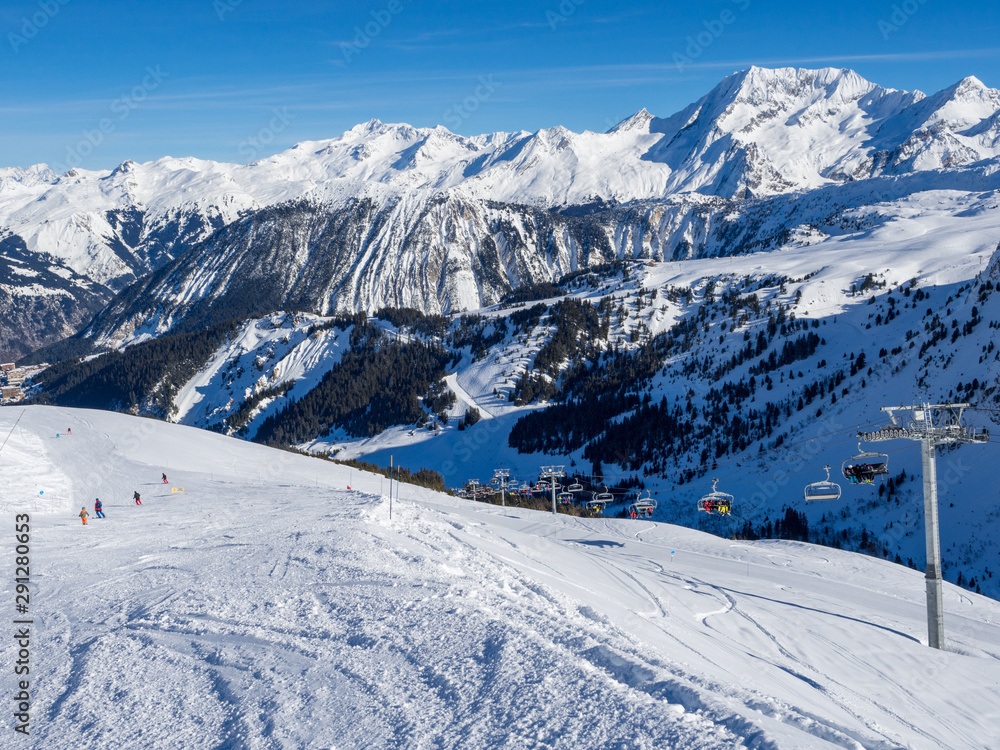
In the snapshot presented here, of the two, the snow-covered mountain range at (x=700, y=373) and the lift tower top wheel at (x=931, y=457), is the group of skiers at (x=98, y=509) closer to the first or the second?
the lift tower top wheel at (x=931, y=457)

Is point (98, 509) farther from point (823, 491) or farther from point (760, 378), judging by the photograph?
point (760, 378)

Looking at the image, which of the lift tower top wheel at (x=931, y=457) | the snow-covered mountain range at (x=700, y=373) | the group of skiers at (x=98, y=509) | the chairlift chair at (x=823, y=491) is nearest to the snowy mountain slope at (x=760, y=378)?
the snow-covered mountain range at (x=700, y=373)

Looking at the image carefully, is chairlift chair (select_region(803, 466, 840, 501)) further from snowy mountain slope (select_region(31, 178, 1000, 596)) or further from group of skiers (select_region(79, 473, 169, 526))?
group of skiers (select_region(79, 473, 169, 526))

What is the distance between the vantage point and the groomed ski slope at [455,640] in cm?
1052

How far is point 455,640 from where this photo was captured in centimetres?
1346

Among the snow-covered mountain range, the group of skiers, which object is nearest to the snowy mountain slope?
the snow-covered mountain range

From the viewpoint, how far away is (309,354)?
166 metres

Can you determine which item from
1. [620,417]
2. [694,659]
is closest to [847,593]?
[694,659]

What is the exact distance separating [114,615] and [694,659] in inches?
546

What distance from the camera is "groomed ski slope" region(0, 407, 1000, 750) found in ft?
34.5

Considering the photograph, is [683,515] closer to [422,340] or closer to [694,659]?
[694,659]

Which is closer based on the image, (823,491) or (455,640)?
(455,640)

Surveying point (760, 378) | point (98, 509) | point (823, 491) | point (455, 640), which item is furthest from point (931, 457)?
point (760, 378)

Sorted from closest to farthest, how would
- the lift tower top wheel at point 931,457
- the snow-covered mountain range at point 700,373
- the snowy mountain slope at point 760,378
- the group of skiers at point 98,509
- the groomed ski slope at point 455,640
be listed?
the groomed ski slope at point 455,640 < the lift tower top wheel at point 931,457 < the group of skiers at point 98,509 < the snowy mountain slope at point 760,378 < the snow-covered mountain range at point 700,373
